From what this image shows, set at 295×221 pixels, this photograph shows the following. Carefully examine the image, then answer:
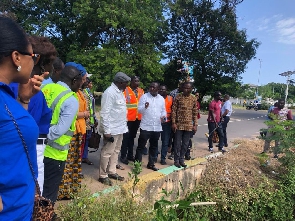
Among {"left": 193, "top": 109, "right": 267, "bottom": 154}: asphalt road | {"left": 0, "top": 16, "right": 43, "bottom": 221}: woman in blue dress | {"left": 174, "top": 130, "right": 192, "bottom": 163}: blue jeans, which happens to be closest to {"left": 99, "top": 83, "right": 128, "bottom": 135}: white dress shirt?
{"left": 174, "top": 130, "right": 192, "bottom": 163}: blue jeans

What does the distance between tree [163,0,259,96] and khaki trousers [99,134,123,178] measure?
1968 centimetres

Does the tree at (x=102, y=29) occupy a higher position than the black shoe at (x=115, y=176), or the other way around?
the tree at (x=102, y=29)

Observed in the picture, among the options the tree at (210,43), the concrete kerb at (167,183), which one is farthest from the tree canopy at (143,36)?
the concrete kerb at (167,183)

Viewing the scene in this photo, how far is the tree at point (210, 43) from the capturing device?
74.2ft

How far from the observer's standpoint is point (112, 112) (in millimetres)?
4129

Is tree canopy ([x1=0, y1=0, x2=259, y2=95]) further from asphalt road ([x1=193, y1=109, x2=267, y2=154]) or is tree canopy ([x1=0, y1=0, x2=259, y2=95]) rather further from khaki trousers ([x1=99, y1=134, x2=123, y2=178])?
khaki trousers ([x1=99, y1=134, x2=123, y2=178])

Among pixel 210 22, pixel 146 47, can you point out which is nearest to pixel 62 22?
pixel 146 47

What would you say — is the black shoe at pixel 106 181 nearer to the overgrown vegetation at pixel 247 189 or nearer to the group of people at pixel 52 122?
the group of people at pixel 52 122

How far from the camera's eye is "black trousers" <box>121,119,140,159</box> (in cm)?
540

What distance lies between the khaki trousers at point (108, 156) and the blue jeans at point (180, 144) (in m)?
1.44

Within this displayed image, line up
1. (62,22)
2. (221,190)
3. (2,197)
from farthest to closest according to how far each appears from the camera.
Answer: (62,22), (221,190), (2,197)

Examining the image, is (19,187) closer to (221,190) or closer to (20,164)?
(20,164)

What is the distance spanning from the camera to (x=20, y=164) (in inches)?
47.2

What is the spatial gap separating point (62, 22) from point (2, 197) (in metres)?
18.2
